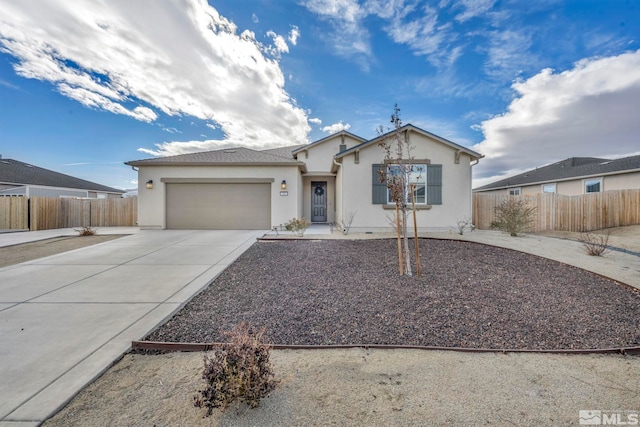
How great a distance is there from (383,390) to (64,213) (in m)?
19.0

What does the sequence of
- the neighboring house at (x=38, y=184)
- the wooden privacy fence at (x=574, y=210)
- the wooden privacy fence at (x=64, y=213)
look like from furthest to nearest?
the neighboring house at (x=38, y=184)
the wooden privacy fence at (x=64, y=213)
the wooden privacy fence at (x=574, y=210)

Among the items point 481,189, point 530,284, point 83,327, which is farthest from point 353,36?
point 481,189

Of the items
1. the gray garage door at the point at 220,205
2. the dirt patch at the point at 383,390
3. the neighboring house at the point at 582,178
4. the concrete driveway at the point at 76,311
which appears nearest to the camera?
the dirt patch at the point at 383,390

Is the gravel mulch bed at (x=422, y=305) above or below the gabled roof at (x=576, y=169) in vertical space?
below

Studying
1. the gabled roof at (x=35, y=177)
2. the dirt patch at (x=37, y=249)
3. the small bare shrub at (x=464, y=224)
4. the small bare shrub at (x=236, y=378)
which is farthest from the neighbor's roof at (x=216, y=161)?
the gabled roof at (x=35, y=177)

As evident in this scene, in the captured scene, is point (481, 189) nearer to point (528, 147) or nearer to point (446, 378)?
point (528, 147)

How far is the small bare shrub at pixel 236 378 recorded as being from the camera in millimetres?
1729

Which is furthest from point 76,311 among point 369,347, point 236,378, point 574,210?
point 574,210

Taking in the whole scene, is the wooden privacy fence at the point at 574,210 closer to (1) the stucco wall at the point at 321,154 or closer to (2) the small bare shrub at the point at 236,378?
(1) the stucco wall at the point at 321,154

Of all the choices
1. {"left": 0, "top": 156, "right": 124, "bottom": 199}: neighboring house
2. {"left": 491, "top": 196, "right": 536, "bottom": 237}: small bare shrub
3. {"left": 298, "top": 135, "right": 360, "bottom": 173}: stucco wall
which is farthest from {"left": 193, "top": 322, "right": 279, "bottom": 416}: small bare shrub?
{"left": 0, "top": 156, "right": 124, "bottom": 199}: neighboring house

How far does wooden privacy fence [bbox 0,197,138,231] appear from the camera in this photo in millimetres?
12234

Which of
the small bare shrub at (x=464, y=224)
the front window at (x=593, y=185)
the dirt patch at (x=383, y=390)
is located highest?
the front window at (x=593, y=185)

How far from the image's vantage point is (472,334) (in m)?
2.86

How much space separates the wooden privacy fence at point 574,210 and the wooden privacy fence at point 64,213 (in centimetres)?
1883
